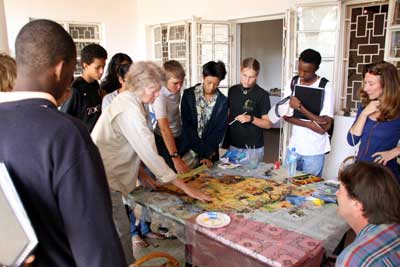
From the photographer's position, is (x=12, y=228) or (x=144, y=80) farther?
(x=144, y=80)

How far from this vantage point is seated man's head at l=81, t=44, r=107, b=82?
2.46m

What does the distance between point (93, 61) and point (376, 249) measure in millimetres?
2142

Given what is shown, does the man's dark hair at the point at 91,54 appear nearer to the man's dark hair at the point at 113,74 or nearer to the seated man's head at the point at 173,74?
the man's dark hair at the point at 113,74

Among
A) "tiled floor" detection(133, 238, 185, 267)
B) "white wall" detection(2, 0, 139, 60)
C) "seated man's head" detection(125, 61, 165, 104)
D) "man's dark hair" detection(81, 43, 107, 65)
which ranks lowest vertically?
"tiled floor" detection(133, 238, 185, 267)

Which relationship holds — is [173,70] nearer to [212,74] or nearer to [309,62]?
[212,74]

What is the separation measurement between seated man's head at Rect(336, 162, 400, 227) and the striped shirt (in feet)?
0.15

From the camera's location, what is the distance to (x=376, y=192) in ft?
3.84

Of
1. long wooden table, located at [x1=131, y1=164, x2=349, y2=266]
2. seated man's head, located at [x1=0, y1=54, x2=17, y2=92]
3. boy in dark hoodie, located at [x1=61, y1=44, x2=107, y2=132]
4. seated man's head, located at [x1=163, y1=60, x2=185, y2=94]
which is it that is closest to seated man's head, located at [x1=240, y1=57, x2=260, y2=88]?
seated man's head, located at [x1=163, y1=60, x2=185, y2=94]

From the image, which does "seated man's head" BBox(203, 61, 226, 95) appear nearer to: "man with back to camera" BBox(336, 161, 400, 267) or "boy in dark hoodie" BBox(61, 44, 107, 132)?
"boy in dark hoodie" BBox(61, 44, 107, 132)

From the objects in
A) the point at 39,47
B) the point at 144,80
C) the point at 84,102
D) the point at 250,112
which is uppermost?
the point at 39,47

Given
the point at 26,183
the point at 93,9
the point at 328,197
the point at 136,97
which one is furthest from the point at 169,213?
the point at 93,9

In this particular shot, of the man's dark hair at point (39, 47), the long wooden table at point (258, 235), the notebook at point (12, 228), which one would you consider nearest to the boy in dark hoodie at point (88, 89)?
the long wooden table at point (258, 235)

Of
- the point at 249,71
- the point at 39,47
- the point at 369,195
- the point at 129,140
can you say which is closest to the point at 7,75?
the point at 129,140

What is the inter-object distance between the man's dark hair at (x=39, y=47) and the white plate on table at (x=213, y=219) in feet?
3.23
